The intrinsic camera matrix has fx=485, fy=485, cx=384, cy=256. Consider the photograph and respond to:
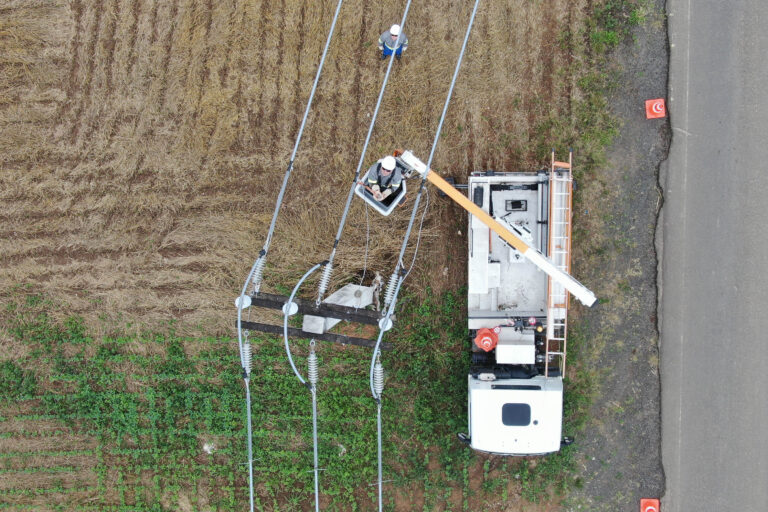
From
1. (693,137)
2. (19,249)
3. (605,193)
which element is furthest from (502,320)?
(19,249)

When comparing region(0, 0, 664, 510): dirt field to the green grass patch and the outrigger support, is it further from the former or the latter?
the outrigger support

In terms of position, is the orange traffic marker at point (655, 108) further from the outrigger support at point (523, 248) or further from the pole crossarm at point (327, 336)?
the pole crossarm at point (327, 336)

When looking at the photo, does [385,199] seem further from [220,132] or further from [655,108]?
[655,108]

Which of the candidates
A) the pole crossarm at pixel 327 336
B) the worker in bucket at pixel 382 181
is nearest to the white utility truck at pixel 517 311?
the worker in bucket at pixel 382 181

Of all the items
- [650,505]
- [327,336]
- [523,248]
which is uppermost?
[523,248]

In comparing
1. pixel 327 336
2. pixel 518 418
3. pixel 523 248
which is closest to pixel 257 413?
pixel 327 336

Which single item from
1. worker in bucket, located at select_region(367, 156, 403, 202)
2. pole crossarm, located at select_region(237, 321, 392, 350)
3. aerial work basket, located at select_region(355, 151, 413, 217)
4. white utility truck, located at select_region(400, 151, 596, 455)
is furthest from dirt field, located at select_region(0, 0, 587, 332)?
pole crossarm, located at select_region(237, 321, 392, 350)
